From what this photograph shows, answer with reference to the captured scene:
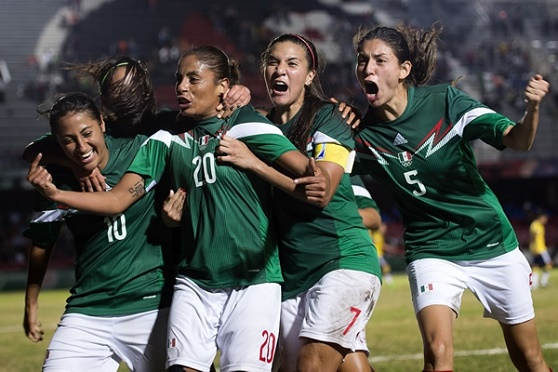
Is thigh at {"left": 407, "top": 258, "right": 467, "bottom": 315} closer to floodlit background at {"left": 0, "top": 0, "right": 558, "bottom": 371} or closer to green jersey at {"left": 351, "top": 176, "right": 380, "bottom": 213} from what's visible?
green jersey at {"left": 351, "top": 176, "right": 380, "bottom": 213}

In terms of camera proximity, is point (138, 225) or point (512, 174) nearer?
point (138, 225)

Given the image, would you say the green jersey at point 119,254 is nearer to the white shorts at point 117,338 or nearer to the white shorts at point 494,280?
the white shorts at point 117,338

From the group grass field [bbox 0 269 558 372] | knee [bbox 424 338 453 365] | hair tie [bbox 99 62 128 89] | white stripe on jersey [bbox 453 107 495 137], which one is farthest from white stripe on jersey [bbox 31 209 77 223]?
grass field [bbox 0 269 558 372]

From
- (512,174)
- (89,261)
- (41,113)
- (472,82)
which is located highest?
A: (41,113)

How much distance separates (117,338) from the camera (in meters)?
5.43

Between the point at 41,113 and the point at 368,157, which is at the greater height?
the point at 41,113

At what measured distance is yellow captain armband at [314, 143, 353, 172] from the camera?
5227 millimetres

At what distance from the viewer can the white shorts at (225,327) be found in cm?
497

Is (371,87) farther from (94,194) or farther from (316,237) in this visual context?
(94,194)

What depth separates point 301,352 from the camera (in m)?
5.14

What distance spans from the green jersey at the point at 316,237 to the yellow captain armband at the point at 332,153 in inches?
0.6

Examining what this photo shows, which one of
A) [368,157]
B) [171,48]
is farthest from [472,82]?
[368,157]

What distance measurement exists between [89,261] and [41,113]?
1.05 m

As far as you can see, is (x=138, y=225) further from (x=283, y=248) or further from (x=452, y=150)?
(x=452, y=150)
